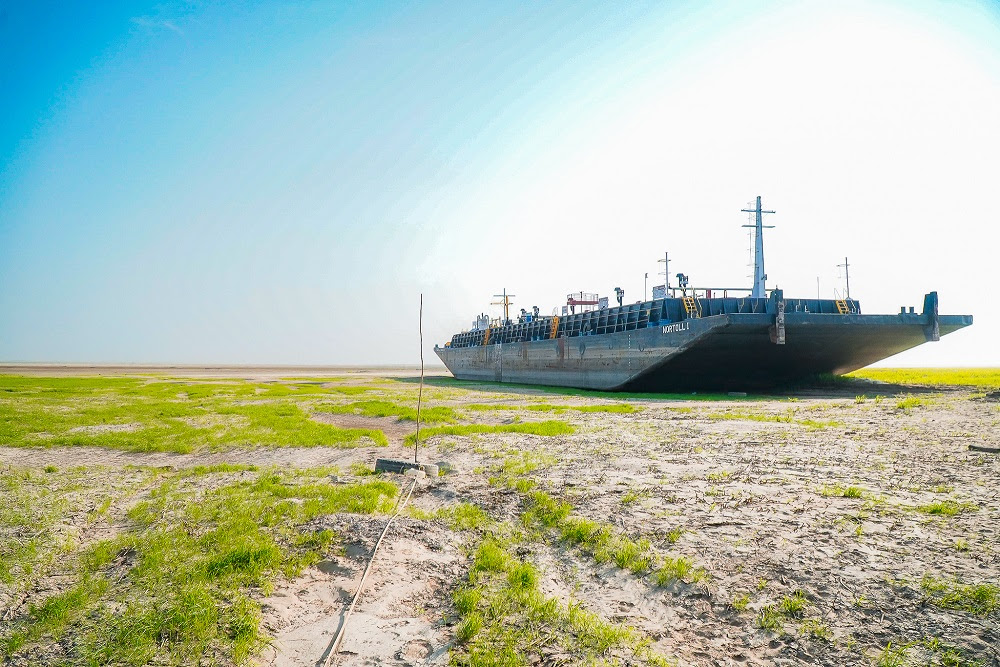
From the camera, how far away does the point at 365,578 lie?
4.98 metres

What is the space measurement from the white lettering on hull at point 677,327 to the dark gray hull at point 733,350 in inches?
2.2

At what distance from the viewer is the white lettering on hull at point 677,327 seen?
26438 mm

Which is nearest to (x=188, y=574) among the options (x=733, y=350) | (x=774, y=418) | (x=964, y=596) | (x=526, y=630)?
(x=526, y=630)

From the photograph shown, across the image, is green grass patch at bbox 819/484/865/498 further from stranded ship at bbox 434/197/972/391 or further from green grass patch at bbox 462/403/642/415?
stranded ship at bbox 434/197/972/391

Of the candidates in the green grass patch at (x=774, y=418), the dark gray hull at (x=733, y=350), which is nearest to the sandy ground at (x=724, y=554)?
the green grass patch at (x=774, y=418)

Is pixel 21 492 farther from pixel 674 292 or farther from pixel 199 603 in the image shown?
pixel 674 292

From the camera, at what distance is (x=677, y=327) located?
1073 inches

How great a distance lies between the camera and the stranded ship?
26062mm

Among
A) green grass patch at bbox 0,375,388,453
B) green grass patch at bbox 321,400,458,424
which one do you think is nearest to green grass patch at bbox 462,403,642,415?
green grass patch at bbox 321,400,458,424

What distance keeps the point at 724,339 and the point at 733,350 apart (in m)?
2.19

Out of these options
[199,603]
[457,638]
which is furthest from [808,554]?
[199,603]

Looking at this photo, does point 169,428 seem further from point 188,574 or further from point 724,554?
point 724,554

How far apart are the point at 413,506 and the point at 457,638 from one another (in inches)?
146

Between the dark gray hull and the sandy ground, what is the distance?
15796 mm
